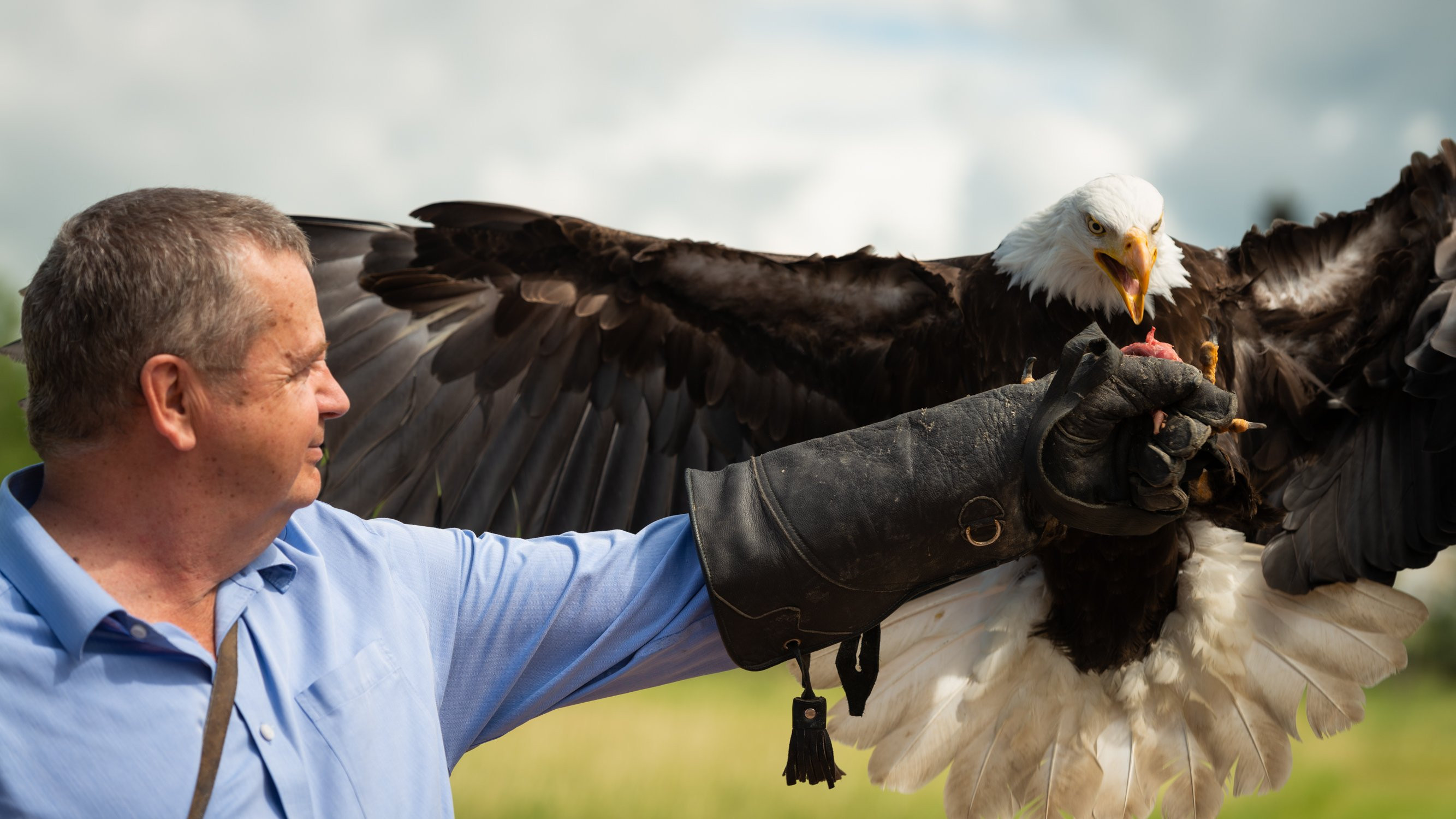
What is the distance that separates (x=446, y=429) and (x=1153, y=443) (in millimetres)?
2734

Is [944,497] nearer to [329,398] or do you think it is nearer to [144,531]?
[329,398]

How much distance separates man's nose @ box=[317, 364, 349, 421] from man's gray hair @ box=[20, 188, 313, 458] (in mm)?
133

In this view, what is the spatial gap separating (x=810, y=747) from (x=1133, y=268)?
1.85 m

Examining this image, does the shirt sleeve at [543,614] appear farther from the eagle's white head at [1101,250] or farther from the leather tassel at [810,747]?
the eagle's white head at [1101,250]

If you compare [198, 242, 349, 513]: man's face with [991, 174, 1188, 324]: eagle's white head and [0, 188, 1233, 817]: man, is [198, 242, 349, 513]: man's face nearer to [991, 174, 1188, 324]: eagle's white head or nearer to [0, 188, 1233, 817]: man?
[0, 188, 1233, 817]: man

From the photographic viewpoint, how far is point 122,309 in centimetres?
120

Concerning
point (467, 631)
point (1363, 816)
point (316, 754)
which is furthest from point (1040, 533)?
point (1363, 816)

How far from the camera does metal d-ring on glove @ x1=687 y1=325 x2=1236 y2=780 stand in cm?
151

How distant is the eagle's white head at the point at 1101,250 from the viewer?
10.2 feet

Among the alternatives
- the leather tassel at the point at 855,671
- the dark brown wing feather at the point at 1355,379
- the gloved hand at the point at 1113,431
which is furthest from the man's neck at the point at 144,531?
the dark brown wing feather at the point at 1355,379

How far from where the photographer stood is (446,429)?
3777 millimetres

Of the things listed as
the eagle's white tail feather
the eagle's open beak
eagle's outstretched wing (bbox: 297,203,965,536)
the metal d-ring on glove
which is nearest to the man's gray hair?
the metal d-ring on glove

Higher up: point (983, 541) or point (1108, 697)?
point (983, 541)

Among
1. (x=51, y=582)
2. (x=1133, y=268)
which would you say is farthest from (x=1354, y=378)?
(x=51, y=582)
